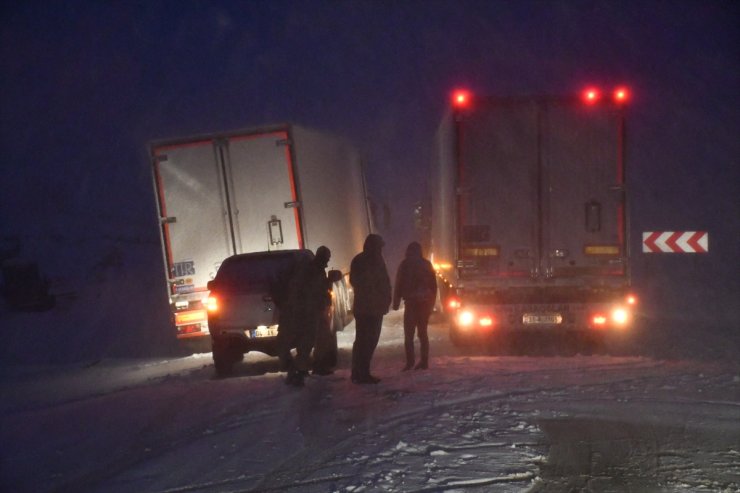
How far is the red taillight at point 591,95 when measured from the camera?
10352 millimetres

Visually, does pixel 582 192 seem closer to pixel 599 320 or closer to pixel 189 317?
pixel 599 320

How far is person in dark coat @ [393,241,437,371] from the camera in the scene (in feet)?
29.8

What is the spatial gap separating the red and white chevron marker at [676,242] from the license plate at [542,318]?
2.73m

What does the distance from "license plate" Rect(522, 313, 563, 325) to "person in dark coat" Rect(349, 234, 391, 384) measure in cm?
344

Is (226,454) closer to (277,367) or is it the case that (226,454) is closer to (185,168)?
(277,367)

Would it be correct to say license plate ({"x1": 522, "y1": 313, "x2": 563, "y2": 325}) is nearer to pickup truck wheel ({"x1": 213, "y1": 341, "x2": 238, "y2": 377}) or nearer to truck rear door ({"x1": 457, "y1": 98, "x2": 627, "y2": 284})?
truck rear door ({"x1": 457, "y1": 98, "x2": 627, "y2": 284})

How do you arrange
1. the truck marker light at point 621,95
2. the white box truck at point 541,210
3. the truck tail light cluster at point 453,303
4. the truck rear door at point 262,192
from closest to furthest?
the truck marker light at point 621,95 → the white box truck at point 541,210 → the truck tail light cluster at point 453,303 → the truck rear door at point 262,192

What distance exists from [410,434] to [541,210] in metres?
5.89

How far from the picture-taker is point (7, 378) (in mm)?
14328

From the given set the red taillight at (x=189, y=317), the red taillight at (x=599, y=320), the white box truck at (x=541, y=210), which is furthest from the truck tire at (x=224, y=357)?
the red taillight at (x=599, y=320)

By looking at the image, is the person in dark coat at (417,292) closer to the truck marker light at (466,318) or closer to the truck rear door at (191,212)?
the truck marker light at (466,318)

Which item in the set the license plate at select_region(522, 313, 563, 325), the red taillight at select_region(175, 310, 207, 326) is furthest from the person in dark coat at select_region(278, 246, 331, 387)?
the red taillight at select_region(175, 310, 207, 326)

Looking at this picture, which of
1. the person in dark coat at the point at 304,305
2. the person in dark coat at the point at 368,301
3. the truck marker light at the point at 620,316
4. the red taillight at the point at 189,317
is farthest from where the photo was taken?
the red taillight at the point at 189,317

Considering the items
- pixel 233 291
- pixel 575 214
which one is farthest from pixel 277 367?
pixel 575 214
